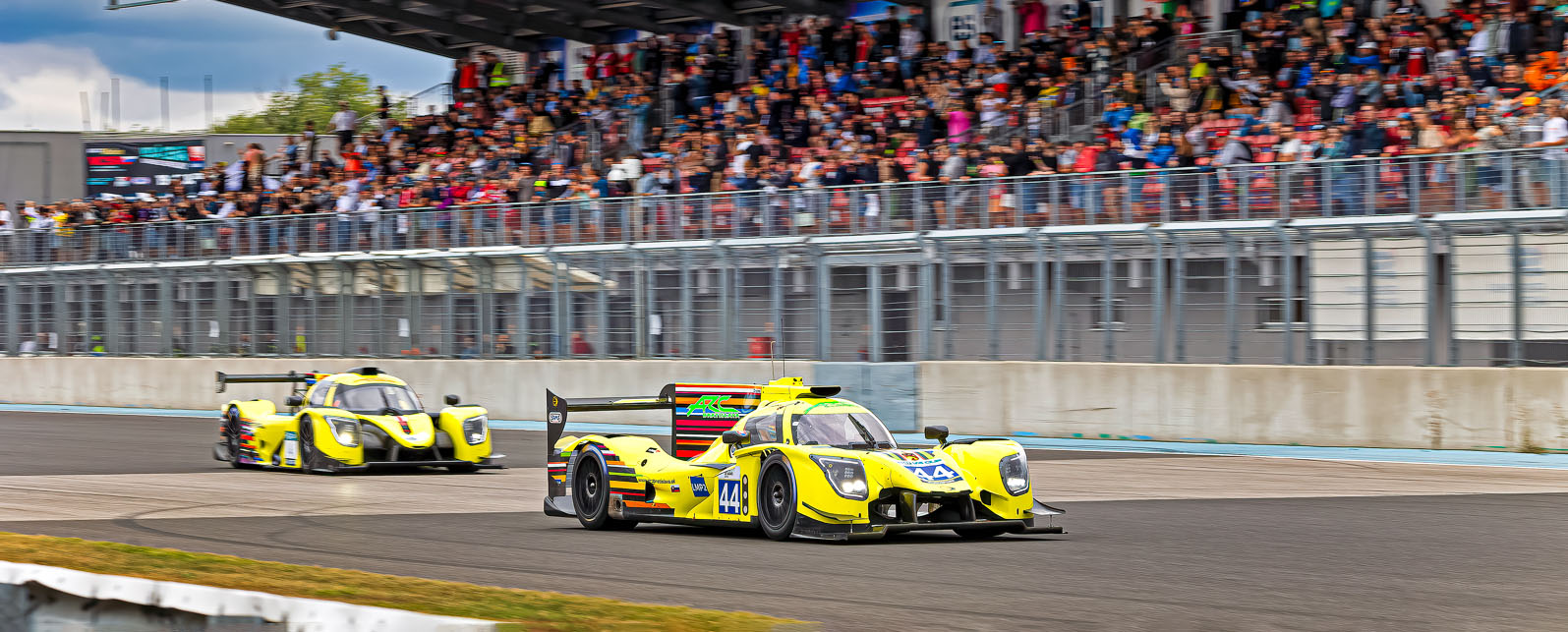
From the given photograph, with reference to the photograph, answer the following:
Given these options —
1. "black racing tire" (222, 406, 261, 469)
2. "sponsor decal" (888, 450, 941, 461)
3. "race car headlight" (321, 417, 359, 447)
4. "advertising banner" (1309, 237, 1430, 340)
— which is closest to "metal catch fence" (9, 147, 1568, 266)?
"advertising banner" (1309, 237, 1430, 340)

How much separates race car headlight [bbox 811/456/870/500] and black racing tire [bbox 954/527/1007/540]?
661 millimetres

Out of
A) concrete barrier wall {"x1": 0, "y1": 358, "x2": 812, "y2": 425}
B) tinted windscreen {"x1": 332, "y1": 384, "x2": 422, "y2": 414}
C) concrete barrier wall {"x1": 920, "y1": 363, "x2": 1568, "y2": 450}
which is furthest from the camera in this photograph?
concrete barrier wall {"x1": 0, "y1": 358, "x2": 812, "y2": 425}

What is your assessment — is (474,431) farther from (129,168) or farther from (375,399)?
(129,168)

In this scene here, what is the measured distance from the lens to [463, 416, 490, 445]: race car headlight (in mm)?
17688

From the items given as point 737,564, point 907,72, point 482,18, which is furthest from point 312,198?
point 737,564

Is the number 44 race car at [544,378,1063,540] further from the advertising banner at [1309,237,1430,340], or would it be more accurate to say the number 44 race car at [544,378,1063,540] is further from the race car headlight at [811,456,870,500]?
the advertising banner at [1309,237,1430,340]

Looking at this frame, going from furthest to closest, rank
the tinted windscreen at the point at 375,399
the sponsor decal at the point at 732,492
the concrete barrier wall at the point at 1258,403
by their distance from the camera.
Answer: the tinted windscreen at the point at 375,399, the concrete barrier wall at the point at 1258,403, the sponsor decal at the point at 732,492

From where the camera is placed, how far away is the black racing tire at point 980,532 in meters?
10.7

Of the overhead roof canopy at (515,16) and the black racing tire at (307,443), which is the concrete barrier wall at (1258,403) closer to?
the black racing tire at (307,443)

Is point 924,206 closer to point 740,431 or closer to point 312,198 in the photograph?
point 740,431

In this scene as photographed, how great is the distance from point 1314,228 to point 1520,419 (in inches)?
121

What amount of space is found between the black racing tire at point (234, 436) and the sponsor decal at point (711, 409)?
26.2 ft

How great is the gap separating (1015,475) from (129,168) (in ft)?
154

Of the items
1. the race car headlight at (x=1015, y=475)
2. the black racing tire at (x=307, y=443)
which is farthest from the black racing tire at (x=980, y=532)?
the black racing tire at (x=307, y=443)
